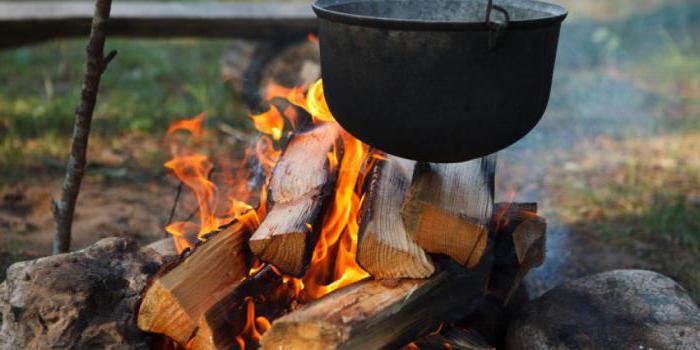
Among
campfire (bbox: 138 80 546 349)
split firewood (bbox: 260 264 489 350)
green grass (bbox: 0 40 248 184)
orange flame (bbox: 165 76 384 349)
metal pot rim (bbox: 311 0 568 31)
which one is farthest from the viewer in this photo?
green grass (bbox: 0 40 248 184)

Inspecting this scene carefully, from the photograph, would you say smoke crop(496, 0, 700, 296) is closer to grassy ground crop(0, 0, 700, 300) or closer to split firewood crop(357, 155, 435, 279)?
grassy ground crop(0, 0, 700, 300)

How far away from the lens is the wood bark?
8.23 ft

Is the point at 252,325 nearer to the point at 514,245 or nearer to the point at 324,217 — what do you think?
the point at 324,217

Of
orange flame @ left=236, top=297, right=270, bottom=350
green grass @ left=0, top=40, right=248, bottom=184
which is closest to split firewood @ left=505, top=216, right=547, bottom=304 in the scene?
orange flame @ left=236, top=297, right=270, bottom=350

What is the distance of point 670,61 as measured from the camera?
705cm

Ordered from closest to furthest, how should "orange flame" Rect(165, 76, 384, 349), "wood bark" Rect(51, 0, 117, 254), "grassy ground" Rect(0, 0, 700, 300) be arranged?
"orange flame" Rect(165, 76, 384, 349) < "wood bark" Rect(51, 0, 117, 254) < "grassy ground" Rect(0, 0, 700, 300)

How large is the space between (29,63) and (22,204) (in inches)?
127

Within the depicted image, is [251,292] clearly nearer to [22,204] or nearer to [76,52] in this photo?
[22,204]

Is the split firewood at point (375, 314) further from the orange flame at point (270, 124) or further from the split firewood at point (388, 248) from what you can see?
the orange flame at point (270, 124)

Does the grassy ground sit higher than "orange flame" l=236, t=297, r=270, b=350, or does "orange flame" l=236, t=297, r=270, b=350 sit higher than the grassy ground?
"orange flame" l=236, t=297, r=270, b=350

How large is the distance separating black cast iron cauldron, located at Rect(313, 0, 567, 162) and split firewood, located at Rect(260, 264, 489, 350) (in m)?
0.43

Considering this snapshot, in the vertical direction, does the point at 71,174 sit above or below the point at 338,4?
below

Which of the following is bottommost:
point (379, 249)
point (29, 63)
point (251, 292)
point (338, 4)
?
point (29, 63)

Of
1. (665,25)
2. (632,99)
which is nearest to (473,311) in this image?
(632,99)
